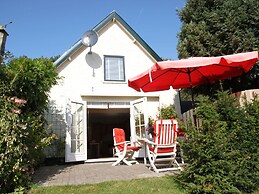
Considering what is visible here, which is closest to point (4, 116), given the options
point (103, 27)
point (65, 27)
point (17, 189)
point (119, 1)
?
point (17, 189)

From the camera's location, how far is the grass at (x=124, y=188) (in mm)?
4203

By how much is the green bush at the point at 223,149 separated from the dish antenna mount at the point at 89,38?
20.9 ft

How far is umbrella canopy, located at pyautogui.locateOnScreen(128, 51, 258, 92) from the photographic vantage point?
5.10 metres

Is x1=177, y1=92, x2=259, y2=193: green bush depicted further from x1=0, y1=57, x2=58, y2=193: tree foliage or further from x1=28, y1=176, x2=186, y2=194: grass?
x1=0, y1=57, x2=58, y2=193: tree foliage

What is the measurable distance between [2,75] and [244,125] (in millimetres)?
4822

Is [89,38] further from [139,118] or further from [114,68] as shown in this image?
[139,118]

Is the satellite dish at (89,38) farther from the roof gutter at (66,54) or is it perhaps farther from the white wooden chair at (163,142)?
the white wooden chair at (163,142)

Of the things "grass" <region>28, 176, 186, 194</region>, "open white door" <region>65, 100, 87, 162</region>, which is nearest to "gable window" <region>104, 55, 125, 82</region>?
"open white door" <region>65, 100, 87, 162</region>

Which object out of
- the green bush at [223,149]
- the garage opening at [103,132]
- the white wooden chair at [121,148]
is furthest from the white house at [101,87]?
the garage opening at [103,132]

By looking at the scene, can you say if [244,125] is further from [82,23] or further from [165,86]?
[82,23]

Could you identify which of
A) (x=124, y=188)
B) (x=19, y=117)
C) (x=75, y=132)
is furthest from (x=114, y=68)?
(x=124, y=188)

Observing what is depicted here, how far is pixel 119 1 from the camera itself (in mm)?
11055

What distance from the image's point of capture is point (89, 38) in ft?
31.8

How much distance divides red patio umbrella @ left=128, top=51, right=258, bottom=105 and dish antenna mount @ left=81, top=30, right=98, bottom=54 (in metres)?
3.64
